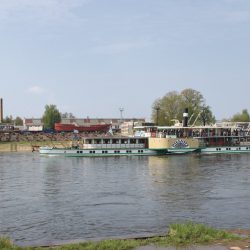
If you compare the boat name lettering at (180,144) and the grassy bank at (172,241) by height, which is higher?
the boat name lettering at (180,144)

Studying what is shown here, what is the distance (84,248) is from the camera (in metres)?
13.3

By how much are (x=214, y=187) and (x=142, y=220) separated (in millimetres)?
14457

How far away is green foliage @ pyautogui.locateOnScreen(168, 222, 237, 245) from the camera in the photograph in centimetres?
1397

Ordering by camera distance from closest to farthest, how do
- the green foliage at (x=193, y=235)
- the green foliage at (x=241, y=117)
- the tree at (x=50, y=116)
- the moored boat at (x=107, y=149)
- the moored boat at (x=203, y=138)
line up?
the green foliage at (x=193, y=235) → the moored boat at (x=107, y=149) → the moored boat at (x=203, y=138) → the green foliage at (x=241, y=117) → the tree at (x=50, y=116)

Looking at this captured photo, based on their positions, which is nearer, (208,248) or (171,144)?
(208,248)

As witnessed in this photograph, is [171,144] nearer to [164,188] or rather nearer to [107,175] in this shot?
[107,175]

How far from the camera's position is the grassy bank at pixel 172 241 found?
43.7 ft

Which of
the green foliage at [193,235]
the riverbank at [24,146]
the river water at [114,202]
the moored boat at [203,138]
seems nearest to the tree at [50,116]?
the riverbank at [24,146]

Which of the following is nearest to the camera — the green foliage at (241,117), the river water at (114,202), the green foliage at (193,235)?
the green foliage at (193,235)

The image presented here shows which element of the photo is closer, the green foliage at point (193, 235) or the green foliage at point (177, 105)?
the green foliage at point (193, 235)

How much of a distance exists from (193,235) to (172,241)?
958 millimetres

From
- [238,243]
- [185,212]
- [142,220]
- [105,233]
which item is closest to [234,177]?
[185,212]

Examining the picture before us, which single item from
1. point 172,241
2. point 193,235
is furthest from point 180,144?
point 172,241

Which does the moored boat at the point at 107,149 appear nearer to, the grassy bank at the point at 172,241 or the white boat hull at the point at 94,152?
the white boat hull at the point at 94,152
